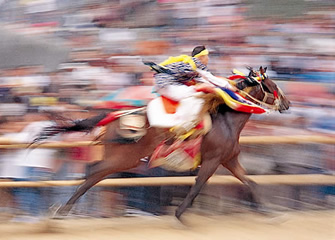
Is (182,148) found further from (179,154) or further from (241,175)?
(241,175)

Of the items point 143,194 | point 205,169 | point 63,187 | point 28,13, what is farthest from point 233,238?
point 28,13

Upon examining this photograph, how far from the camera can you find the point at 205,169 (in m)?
6.44

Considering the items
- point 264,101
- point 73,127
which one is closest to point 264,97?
point 264,101

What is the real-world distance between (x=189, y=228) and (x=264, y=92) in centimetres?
163

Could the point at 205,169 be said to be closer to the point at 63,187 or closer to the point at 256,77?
the point at 256,77

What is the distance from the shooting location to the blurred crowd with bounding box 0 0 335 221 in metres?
7.14

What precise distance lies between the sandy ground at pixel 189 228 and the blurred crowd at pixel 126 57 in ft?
1.84

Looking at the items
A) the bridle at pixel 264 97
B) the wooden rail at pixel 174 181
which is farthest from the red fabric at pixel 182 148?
the bridle at pixel 264 97

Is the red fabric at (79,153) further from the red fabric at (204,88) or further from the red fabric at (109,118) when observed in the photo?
the red fabric at (204,88)

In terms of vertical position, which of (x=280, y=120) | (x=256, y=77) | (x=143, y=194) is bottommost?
(x=143, y=194)

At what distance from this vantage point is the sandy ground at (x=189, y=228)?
6.24 meters

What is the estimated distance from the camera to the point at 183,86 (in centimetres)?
646

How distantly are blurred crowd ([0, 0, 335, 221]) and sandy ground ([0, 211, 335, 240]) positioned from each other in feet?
1.84

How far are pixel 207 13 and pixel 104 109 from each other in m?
2.05
